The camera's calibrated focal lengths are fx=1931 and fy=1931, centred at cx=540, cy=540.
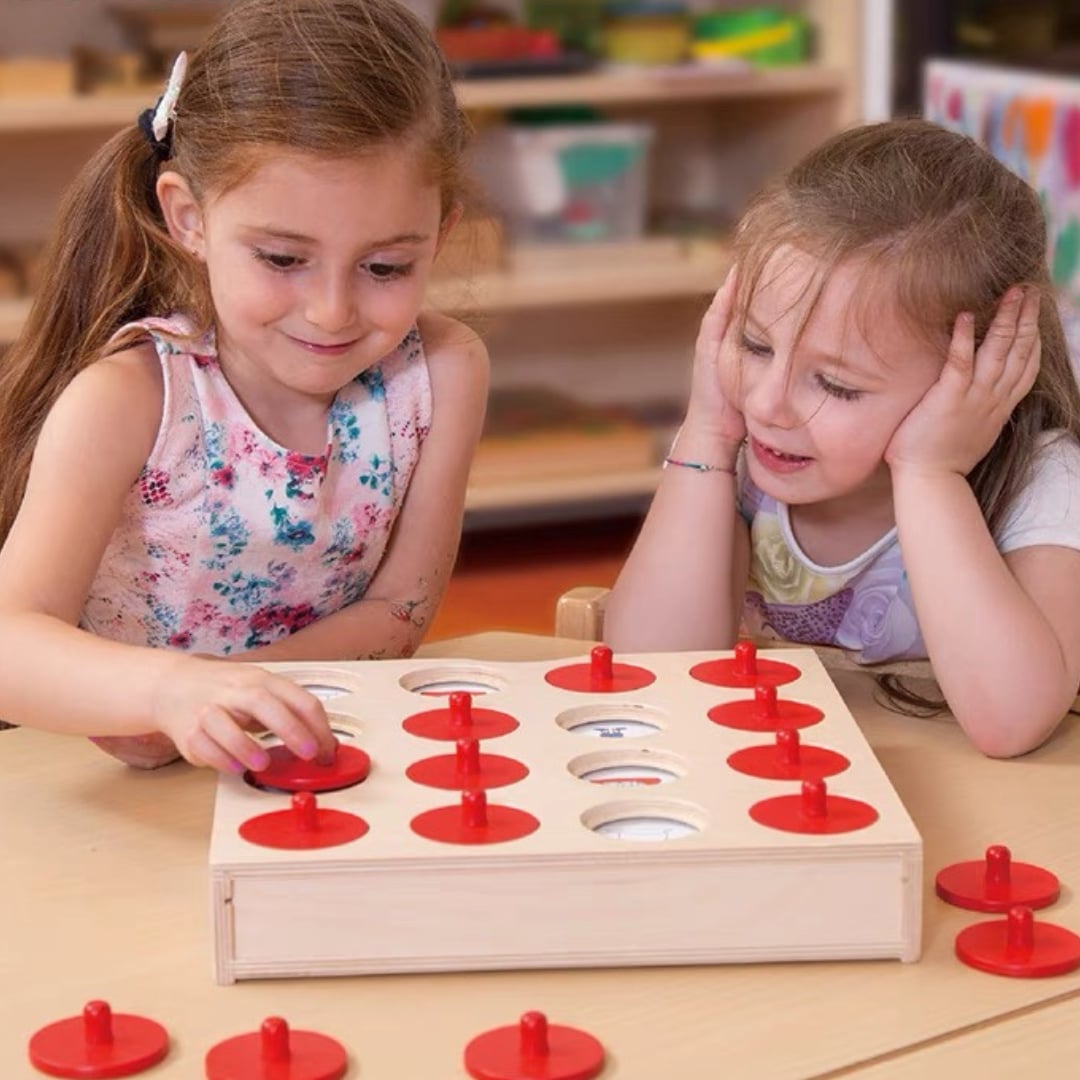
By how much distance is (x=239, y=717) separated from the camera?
2.93ft

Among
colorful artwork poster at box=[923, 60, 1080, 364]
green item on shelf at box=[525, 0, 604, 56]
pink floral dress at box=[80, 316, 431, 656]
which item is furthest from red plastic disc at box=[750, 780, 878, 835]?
green item on shelf at box=[525, 0, 604, 56]

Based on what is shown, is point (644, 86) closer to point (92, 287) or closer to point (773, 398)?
point (92, 287)

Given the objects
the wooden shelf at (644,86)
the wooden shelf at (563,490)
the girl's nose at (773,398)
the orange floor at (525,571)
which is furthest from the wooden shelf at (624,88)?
the girl's nose at (773,398)

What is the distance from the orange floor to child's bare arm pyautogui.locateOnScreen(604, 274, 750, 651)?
4.92ft

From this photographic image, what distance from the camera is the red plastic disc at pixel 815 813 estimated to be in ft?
2.64

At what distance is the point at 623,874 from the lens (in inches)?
31.0

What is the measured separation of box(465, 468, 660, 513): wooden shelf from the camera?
3148 millimetres

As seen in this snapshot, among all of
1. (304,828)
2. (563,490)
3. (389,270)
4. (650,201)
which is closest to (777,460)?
(389,270)

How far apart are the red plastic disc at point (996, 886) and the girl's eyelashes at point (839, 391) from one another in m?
0.36

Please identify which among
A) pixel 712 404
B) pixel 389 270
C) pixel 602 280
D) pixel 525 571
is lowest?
pixel 525 571

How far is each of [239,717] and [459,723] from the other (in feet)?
0.34

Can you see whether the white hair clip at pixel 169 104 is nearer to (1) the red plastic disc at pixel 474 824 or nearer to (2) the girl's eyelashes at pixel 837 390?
(2) the girl's eyelashes at pixel 837 390

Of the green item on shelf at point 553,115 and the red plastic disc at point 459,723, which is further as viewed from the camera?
the green item on shelf at point 553,115

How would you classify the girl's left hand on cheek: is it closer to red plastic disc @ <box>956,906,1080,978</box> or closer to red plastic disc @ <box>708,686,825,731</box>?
red plastic disc @ <box>708,686,825,731</box>
